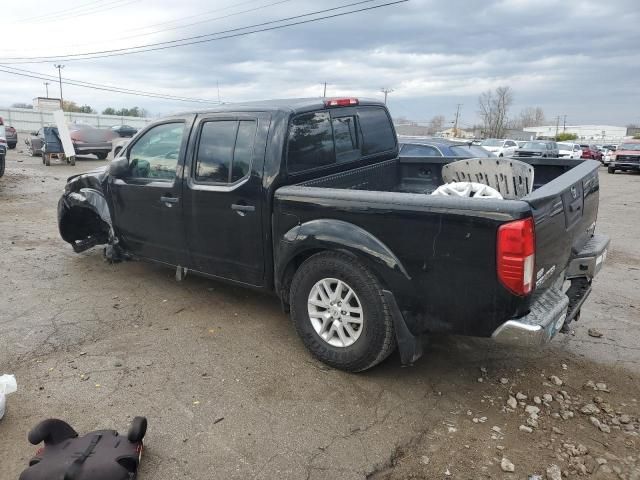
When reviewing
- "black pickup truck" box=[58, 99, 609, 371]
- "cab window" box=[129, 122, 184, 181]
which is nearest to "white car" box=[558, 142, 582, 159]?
"black pickup truck" box=[58, 99, 609, 371]

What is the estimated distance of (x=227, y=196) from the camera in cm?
403

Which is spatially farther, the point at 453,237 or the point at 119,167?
the point at 119,167

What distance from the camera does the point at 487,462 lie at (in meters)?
2.68

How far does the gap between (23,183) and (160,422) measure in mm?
13221

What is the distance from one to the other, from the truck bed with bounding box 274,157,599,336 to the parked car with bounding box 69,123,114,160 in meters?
20.1

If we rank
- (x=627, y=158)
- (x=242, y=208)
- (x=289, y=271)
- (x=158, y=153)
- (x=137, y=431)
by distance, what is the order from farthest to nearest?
(x=627, y=158)
(x=158, y=153)
(x=242, y=208)
(x=289, y=271)
(x=137, y=431)

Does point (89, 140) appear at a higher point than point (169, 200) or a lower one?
higher

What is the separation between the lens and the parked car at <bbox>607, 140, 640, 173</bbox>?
2544 cm

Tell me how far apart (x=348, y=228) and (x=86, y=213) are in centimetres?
410

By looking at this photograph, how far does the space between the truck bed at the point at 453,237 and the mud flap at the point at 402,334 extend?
5 centimetres

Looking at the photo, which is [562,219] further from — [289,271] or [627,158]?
[627,158]

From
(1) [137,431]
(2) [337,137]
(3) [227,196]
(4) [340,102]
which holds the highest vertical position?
(4) [340,102]

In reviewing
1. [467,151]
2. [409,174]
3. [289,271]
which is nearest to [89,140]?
[467,151]

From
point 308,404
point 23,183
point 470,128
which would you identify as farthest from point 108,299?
point 470,128
